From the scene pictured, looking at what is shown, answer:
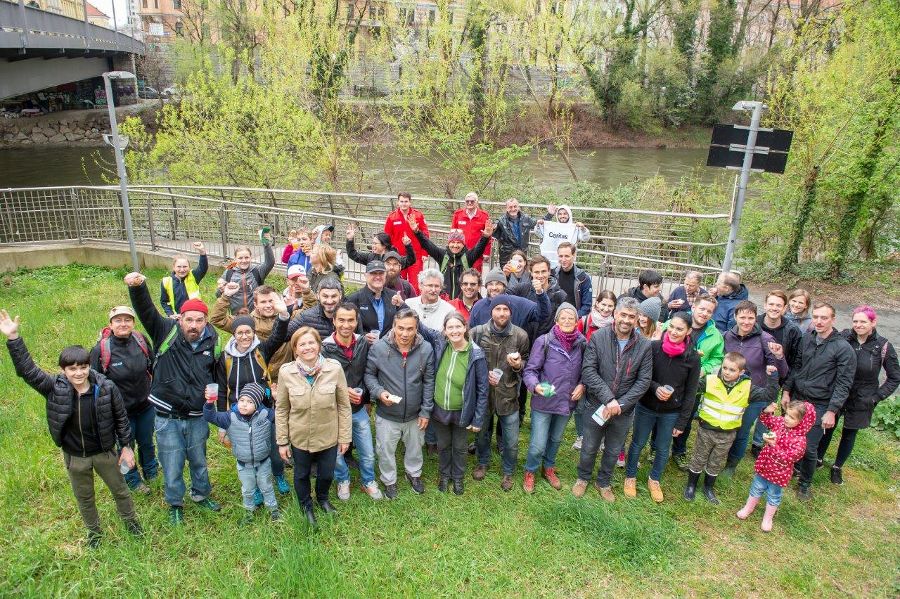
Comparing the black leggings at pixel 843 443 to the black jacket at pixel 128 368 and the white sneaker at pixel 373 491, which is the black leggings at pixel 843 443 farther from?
the black jacket at pixel 128 368

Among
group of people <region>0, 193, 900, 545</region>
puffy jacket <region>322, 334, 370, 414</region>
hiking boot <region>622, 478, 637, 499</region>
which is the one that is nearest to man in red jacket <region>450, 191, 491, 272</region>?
group of people <region>0, 193, 900, 545</region>

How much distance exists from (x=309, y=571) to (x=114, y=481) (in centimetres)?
153

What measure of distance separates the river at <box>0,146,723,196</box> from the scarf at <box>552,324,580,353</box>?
550 inches

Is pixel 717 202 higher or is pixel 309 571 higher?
pixel 717 202

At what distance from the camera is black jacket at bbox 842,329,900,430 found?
508cm

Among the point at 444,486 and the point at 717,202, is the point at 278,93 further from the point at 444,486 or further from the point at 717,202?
the point at 444,486

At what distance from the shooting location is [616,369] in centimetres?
478

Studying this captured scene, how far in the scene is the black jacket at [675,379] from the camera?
15.7 feet

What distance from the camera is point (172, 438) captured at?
4.40m

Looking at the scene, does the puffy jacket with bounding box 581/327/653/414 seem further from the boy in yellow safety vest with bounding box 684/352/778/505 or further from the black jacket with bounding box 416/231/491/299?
the black jacket with bounding box 416/231/491/299

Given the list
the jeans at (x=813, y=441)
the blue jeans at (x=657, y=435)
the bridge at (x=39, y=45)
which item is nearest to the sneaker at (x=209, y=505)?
the blue jeans at (x=657, y=435)

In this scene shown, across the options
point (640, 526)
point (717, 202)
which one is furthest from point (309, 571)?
point (717, 202)

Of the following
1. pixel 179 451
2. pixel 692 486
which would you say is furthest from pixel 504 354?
pixel 179 451

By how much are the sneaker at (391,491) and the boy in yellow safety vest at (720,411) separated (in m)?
2.50
